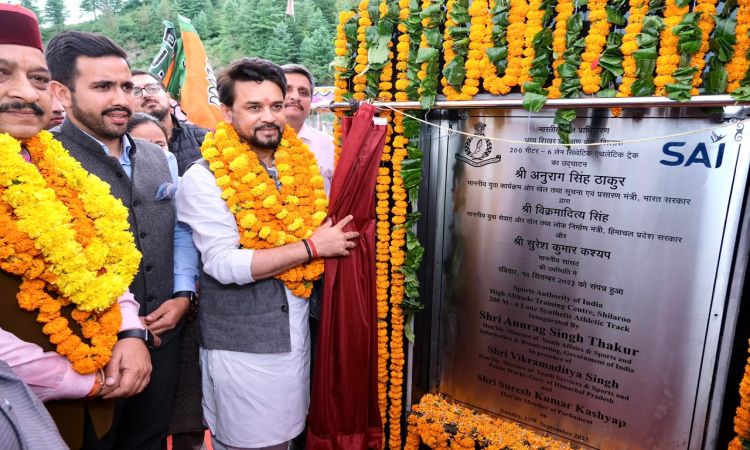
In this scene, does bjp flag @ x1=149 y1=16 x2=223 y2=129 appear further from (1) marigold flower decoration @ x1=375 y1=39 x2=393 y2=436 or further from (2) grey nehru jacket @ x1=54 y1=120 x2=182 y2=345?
(1) marigold flower decoration @ x1=375 y1=39 x2=393 y2=436

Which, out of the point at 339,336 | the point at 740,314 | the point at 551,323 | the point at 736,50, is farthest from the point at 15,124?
the point at 740,314

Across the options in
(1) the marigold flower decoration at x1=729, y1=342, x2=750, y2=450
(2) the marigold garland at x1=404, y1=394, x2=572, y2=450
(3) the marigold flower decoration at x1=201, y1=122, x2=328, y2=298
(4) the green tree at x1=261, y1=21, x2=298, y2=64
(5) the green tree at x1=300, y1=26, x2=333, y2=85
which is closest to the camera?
(1) the marigold flower decoration at x1=729, y1=342, x2=750, y2=450

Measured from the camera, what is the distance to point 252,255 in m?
1.87

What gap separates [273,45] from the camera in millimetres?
35219

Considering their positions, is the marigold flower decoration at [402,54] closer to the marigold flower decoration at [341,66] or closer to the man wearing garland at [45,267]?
the marigold flower decoration at [341,66]

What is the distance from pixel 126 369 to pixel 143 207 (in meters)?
0.79

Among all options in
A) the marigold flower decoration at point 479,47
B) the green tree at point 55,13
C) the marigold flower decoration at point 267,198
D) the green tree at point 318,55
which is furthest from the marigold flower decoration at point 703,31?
the green tree at point 55,13

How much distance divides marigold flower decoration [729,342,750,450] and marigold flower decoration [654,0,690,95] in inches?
42.0

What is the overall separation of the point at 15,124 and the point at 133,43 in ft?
200

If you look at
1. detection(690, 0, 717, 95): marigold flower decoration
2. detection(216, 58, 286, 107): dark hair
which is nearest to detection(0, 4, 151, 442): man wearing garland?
detection(216, 58, 286, 107): dark hair

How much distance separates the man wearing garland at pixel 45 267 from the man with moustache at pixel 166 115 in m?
1.97

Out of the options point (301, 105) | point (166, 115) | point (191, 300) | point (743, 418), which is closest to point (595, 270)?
point (743, 418)

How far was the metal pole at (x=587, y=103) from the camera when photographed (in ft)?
5.00

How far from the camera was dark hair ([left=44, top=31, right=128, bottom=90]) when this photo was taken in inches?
78.8
